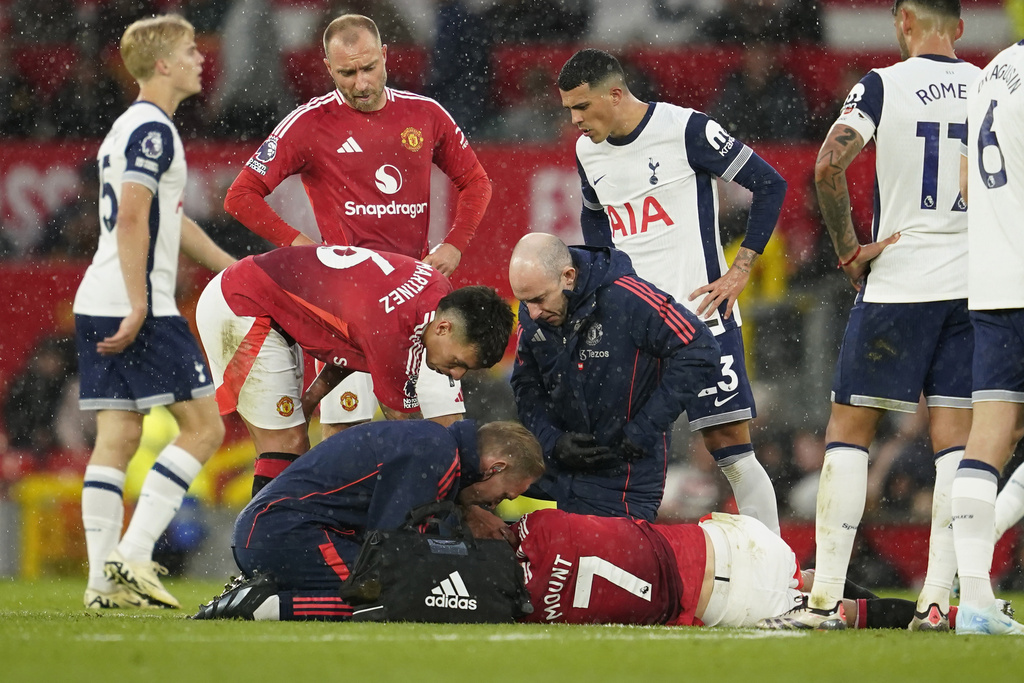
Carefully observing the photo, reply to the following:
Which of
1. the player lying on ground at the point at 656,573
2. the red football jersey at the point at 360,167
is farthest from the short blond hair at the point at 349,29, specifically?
the player lying on ground at the point at 656,573

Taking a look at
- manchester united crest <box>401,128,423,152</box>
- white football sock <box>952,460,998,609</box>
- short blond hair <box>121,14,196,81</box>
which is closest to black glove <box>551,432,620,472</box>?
white football sock <box>952,460,998,609</box>

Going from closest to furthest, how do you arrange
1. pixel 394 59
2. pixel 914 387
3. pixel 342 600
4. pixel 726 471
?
pixel 342 600, pixel 914 387, pixel 726 471, pixel 394 59

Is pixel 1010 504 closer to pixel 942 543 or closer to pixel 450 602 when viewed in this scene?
pixel 942 543

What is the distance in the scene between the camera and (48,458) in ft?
34.0

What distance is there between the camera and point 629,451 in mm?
5227

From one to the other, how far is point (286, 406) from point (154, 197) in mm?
1321

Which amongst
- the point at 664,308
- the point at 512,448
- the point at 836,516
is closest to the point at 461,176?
the point at 664,308

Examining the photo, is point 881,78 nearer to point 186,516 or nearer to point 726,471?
point 726,471

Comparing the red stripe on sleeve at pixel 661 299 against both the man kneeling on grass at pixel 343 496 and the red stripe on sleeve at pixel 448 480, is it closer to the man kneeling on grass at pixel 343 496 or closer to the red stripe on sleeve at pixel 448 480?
the man kneeling on grass at pixel 343 496

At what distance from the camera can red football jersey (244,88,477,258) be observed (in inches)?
239

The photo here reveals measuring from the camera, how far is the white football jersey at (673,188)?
6035 mm

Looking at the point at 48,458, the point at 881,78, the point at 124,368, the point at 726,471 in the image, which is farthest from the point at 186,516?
the point at 881,78

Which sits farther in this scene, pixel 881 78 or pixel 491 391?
pixel 491 391

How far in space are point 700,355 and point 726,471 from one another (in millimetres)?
1080
